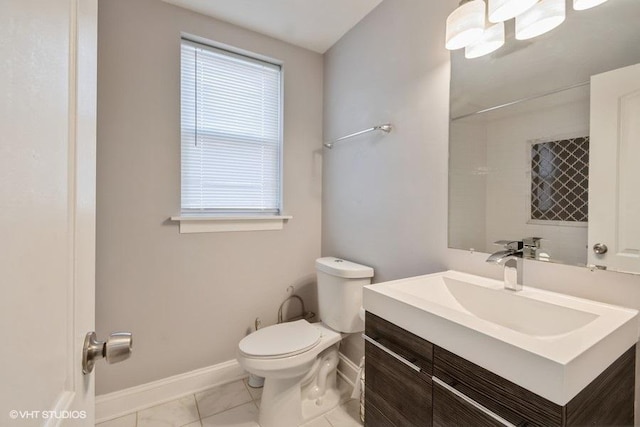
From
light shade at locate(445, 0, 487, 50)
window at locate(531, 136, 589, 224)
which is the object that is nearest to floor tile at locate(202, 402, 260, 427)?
window at locate(531, 136, 589, 224)

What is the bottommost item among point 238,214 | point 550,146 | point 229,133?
point 238,214

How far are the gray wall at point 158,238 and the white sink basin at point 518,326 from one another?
3.68ft

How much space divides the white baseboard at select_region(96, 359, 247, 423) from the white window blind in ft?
3.39

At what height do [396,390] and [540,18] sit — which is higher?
[540,18]

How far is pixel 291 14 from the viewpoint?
1.73 meters

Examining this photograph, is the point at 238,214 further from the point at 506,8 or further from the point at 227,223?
the point at 506,8

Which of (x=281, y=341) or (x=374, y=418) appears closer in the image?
(x=374, y=418)

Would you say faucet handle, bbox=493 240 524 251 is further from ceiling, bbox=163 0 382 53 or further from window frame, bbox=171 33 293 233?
ceiling, bbox=163 0 382 53

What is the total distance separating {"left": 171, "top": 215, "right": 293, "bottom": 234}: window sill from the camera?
1.75m

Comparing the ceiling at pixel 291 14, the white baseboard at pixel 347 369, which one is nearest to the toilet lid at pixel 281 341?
the white baseboard at pixel 347 369

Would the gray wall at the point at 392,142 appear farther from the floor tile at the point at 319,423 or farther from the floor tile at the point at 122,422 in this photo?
the floor tile at the point at 122,422

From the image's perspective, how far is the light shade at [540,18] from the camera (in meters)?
0.95

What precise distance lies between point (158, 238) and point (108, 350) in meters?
1.31

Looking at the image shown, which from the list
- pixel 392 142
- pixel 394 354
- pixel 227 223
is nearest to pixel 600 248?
pixel 394 354
